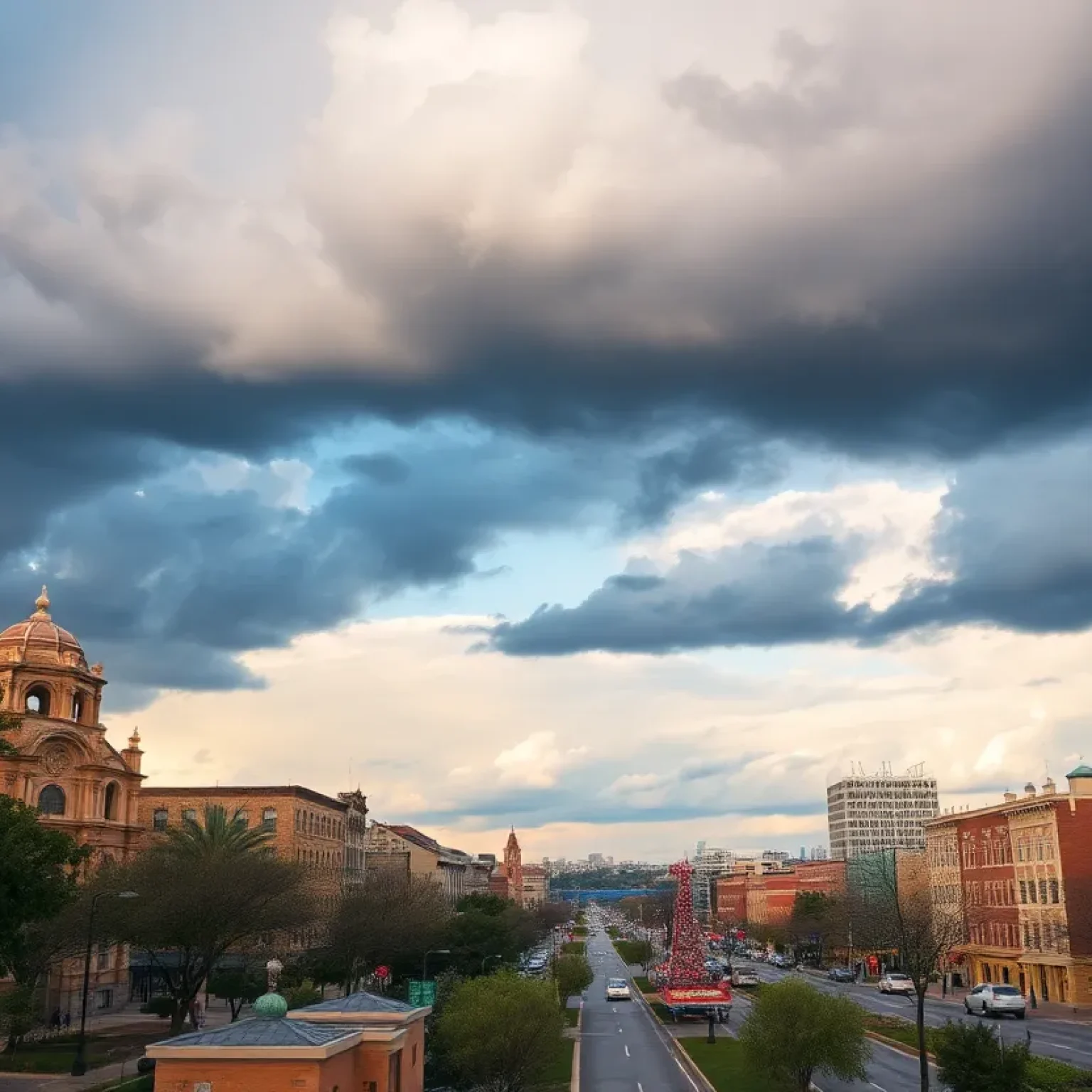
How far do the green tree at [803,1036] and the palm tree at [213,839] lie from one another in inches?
1417

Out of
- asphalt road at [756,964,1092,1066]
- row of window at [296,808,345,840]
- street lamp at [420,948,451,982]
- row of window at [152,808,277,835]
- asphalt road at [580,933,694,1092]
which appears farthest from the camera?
row of window at [296,808,345,840]

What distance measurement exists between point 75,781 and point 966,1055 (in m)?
61.4

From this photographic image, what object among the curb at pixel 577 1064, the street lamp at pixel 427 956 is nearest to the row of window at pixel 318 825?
the street lamp at pixel 427 956

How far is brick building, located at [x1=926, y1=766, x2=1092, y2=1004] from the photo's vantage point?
3231 inches

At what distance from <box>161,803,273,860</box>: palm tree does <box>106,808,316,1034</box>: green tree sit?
0.09 metres

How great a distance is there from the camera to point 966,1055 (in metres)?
36.8

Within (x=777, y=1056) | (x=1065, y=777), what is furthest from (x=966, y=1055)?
(x=1065, y=777)

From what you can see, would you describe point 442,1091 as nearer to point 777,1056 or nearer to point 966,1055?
point 777,1056

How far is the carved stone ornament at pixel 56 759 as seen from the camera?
7632 centimetres

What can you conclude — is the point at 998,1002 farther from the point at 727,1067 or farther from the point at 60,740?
the point at 60,740

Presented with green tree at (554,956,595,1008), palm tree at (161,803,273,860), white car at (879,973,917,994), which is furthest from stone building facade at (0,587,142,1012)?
white car at (879,973,917,994)

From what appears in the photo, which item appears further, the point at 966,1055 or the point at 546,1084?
the point at 546,1084

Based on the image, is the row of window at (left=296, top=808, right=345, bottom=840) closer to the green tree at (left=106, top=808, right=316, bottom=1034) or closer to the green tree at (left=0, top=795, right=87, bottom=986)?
the green tree at (left=106, top=808, right=316, bottom=1034)

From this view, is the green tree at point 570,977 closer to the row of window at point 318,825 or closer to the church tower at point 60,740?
the row of window at point 318,825
